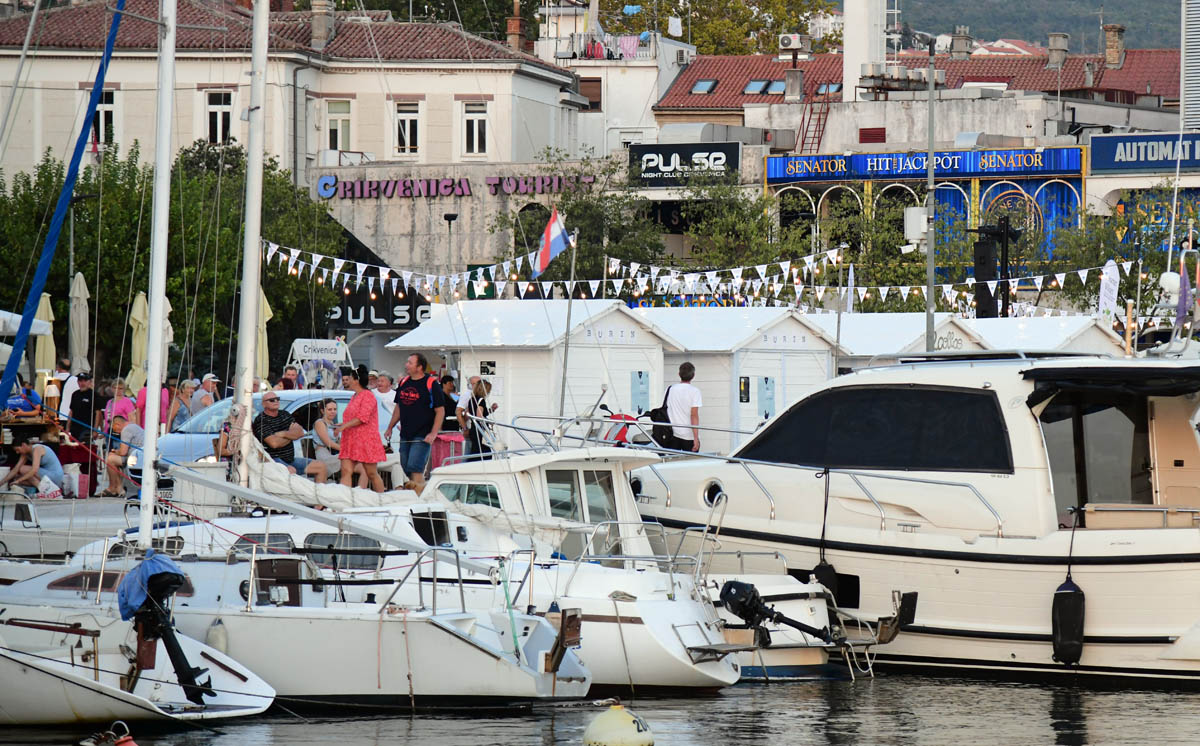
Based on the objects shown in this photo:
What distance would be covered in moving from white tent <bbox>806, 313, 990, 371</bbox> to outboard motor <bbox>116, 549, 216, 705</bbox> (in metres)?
21.2

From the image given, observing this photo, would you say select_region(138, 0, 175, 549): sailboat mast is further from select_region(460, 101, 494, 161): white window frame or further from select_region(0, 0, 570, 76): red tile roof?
select_region(460, 101, 494, 161): white window frame

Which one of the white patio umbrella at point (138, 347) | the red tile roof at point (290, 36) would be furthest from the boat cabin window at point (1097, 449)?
the red tile roof at point (290, 36)

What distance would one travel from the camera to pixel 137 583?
13461 mm

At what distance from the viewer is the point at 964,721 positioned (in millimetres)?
14109

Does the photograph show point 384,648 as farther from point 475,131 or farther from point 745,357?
point 475,131

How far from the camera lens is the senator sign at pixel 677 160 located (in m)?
59.6

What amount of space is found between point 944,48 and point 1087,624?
77.4 metres

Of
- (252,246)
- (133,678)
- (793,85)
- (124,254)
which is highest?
(793,85)

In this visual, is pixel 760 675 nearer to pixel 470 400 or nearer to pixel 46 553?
pixel 46 553

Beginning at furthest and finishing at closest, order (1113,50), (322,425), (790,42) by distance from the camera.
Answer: (1113,50) < (790,42) < (322,425)

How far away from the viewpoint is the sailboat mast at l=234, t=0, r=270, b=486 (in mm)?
16953

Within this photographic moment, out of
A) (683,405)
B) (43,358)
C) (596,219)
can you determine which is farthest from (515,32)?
(683,405)

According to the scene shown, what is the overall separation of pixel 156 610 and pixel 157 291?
2618mm

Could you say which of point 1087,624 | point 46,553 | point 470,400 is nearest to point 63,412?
point 470,400
